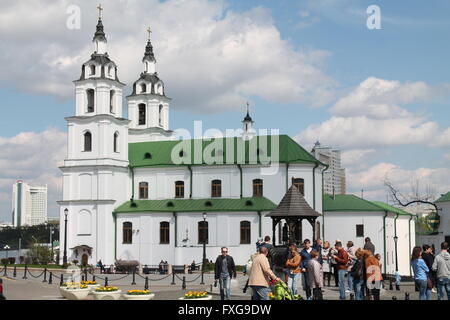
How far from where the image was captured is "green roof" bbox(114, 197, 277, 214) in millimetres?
56219

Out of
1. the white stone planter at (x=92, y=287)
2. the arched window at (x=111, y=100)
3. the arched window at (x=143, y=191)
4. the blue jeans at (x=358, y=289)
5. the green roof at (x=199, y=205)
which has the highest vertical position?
the arched window at (x=111, y=100)

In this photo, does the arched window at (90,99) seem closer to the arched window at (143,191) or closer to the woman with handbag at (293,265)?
the arched window at (143,191)

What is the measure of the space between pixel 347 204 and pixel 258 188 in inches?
369

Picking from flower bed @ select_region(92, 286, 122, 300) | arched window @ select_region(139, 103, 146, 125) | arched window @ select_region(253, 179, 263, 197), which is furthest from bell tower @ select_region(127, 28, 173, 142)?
flower bed @ select_region(92, 286, 122, 300)

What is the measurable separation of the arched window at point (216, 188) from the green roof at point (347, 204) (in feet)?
32.8

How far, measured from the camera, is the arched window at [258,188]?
189ft

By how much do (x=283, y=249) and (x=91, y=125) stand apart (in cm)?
3630

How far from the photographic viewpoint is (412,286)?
2922 centimetres

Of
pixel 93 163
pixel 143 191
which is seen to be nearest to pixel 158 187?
pixel 143 191

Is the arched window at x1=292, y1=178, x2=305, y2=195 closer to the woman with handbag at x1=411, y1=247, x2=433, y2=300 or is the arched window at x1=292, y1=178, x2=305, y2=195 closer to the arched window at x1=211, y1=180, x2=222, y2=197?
the arched window at x1=211, y1=180, x2=222, y2=197

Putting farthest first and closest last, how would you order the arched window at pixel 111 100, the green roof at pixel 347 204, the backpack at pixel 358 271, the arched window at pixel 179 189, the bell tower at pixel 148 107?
1. the bell tower at pixel 148 107
2. the green roof at pixel 347 204
3. the arched window at pixel 179 189
4. the arched window at pixel 111 100
5. the backpack at pixel 358 271

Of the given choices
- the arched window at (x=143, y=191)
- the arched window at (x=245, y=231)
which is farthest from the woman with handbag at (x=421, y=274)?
the arched window at (x=143, y=191)

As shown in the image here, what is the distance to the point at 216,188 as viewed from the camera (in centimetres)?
5906
